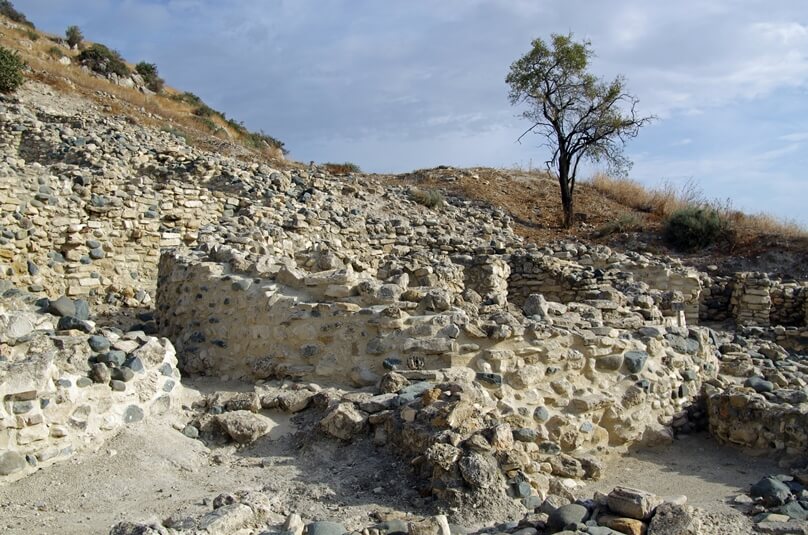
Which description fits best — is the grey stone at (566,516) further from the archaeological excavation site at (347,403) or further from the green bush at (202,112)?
the green bush at (202,112)

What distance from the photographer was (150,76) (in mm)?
30844

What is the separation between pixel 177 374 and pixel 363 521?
7.33 ft

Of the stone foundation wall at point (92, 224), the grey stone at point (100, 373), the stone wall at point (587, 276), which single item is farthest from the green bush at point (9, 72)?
the grey stone at point (100, 373)

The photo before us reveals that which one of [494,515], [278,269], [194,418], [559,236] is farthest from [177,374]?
[559,236]

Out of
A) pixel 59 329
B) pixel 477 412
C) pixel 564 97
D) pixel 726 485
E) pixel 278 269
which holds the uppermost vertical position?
pixel 564 97

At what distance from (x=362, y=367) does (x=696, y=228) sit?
42.5 ft

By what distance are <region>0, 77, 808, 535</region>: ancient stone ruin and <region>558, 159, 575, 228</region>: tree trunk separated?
29.8 ft

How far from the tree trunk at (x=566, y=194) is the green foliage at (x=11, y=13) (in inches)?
1054

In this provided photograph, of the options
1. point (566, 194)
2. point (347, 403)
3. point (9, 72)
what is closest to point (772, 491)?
point (347, 403)

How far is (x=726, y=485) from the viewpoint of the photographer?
480 cm

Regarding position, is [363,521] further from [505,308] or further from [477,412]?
[505,308]

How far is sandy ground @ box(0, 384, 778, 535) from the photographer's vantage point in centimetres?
365

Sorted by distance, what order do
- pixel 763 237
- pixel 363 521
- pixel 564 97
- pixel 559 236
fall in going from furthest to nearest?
pixel 564 97 → pixel 559 236 → pixel 763 237 → pixel 363 521

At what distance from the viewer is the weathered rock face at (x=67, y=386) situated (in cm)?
403
